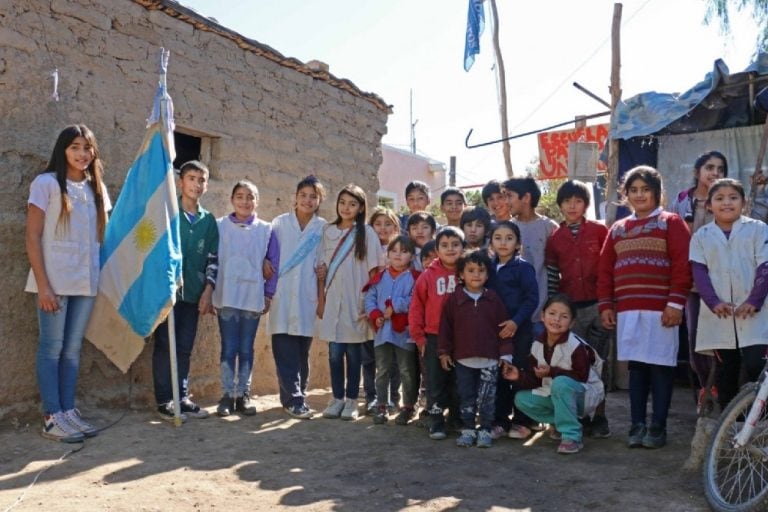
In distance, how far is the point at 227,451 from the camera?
4.09 metres

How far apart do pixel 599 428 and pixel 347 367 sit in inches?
67.8

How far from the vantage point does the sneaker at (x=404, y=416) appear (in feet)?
15.8

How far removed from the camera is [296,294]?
16.7ft

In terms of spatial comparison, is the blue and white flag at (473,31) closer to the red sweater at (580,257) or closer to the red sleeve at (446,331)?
the red sweater at (580,257)

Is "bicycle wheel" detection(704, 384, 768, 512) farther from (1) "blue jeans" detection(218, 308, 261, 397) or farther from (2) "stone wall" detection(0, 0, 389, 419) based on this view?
(2) "stone wall" detection(0, 0, 389, 419)

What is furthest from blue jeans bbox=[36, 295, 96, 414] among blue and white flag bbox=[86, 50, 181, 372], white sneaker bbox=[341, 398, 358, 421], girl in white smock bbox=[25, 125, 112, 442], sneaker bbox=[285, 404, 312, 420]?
white sneaker bbox=[341, 398, 358, 421]

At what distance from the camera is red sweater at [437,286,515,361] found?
428 centimetres

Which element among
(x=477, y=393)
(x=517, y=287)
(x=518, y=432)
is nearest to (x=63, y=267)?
(x=477, y=393)

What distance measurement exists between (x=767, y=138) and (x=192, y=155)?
4.42 meters

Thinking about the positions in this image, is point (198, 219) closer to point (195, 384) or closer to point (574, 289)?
point (195, 384)

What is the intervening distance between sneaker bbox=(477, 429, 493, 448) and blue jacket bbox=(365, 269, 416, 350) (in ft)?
2.81

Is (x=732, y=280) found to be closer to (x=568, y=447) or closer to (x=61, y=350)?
(x=568, y=447)

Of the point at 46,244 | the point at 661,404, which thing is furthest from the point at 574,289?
the point at 46,244

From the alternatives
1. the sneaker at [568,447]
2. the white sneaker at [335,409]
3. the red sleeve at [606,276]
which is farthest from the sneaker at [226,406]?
the red sleeve at [606,276]
